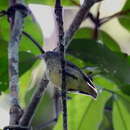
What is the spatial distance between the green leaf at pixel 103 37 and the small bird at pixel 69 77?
46 cm

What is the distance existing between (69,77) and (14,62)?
14cm

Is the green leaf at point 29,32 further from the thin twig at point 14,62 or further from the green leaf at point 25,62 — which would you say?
the thin twig at point 14,62

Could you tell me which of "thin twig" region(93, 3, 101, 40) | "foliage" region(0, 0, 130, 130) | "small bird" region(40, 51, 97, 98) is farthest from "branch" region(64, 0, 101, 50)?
"thin twig" region(93, 3, 101, 40)

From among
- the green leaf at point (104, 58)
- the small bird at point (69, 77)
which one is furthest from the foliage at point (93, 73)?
the small bird at point (69, 77)

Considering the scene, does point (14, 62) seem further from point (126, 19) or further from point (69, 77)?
point (126, 19)

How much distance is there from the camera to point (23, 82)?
1721 millimetres

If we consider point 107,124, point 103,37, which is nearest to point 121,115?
point 107,124

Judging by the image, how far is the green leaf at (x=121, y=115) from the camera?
Answer: 1.57 meters

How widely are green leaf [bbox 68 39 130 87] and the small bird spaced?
0.89 ft

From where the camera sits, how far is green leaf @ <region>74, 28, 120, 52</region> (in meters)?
1.71

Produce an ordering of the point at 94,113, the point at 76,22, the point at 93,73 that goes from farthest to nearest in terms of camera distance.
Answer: the point at 94,113 < the point at 93,73 < the point at 76,22

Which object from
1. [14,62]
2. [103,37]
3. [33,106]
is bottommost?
[33,106]

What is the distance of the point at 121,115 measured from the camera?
157 centimetres

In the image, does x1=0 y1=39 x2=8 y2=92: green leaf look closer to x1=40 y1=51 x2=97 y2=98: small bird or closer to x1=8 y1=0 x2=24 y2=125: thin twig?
x1=8 y1=0 x2=24 y2=125: thin twig
